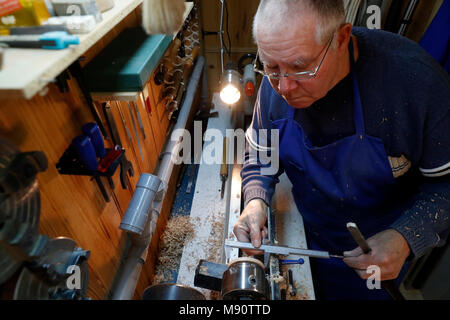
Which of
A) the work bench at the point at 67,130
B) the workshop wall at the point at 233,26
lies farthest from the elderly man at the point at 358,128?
the workshop wall at the point at 233,26

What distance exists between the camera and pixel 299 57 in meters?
0.96

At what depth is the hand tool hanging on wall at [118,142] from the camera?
1053mm

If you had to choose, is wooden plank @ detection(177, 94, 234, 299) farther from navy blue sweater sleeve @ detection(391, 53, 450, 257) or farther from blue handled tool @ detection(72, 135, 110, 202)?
navy blue sweater sleeve @ detection(391, 53, 450, 257)

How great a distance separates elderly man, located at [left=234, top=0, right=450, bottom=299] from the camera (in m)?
0.98

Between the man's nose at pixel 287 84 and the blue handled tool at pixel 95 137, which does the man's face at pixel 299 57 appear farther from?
the blue handled tool at pixel 95 137

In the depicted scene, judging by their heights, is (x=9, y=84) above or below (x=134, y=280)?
above

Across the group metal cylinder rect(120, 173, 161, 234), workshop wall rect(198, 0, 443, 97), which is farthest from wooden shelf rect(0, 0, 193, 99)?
workshop wall rect(198, 0, 443, 97)

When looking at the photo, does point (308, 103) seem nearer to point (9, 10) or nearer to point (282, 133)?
point (282, 133)

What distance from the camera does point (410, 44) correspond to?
45.4 inches

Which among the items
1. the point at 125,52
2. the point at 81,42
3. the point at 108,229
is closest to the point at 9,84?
the point at 81,42

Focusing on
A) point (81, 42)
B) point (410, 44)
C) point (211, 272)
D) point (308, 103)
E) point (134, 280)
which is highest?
point (81, 42)

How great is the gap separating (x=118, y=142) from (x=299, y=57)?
2.74 ft

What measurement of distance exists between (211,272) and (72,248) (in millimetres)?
544
